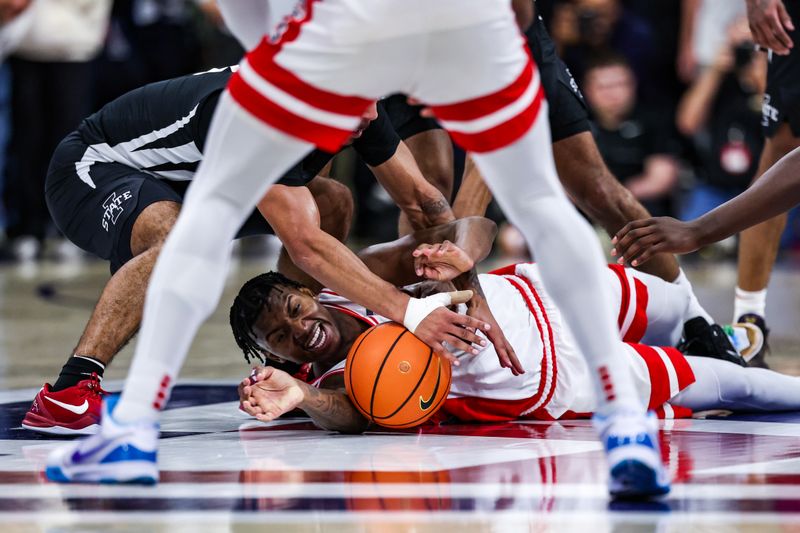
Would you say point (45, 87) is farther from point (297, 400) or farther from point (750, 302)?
point (297, 400)

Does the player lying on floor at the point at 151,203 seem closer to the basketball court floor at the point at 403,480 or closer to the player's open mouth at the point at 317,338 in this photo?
the player's open mouth at the point at 317,338

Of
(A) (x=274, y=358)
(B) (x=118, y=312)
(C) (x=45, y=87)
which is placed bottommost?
(A) (x=274, y=358)

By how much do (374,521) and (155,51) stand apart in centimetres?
989

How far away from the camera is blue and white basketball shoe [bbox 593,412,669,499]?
304 centimetres

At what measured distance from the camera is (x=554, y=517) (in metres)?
2.96

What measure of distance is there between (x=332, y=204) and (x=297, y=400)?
4.84ft

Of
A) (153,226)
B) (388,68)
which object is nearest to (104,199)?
(153,226)

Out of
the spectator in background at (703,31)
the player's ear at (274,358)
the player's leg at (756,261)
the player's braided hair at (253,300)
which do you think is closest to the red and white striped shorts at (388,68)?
the player's braided hair at (253,300)

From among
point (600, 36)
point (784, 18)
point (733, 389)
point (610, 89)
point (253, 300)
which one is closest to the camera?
point (253, 300)

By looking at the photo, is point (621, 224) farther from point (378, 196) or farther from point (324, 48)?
point (378, 196)

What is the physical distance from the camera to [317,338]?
4.36m

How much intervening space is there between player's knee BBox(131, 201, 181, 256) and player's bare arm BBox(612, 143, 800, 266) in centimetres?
156

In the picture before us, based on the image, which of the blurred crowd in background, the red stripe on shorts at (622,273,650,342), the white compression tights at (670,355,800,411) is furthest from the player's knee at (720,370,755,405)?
the blurred crowd in background

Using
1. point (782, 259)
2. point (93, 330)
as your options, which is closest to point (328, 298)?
point (93, 330)
